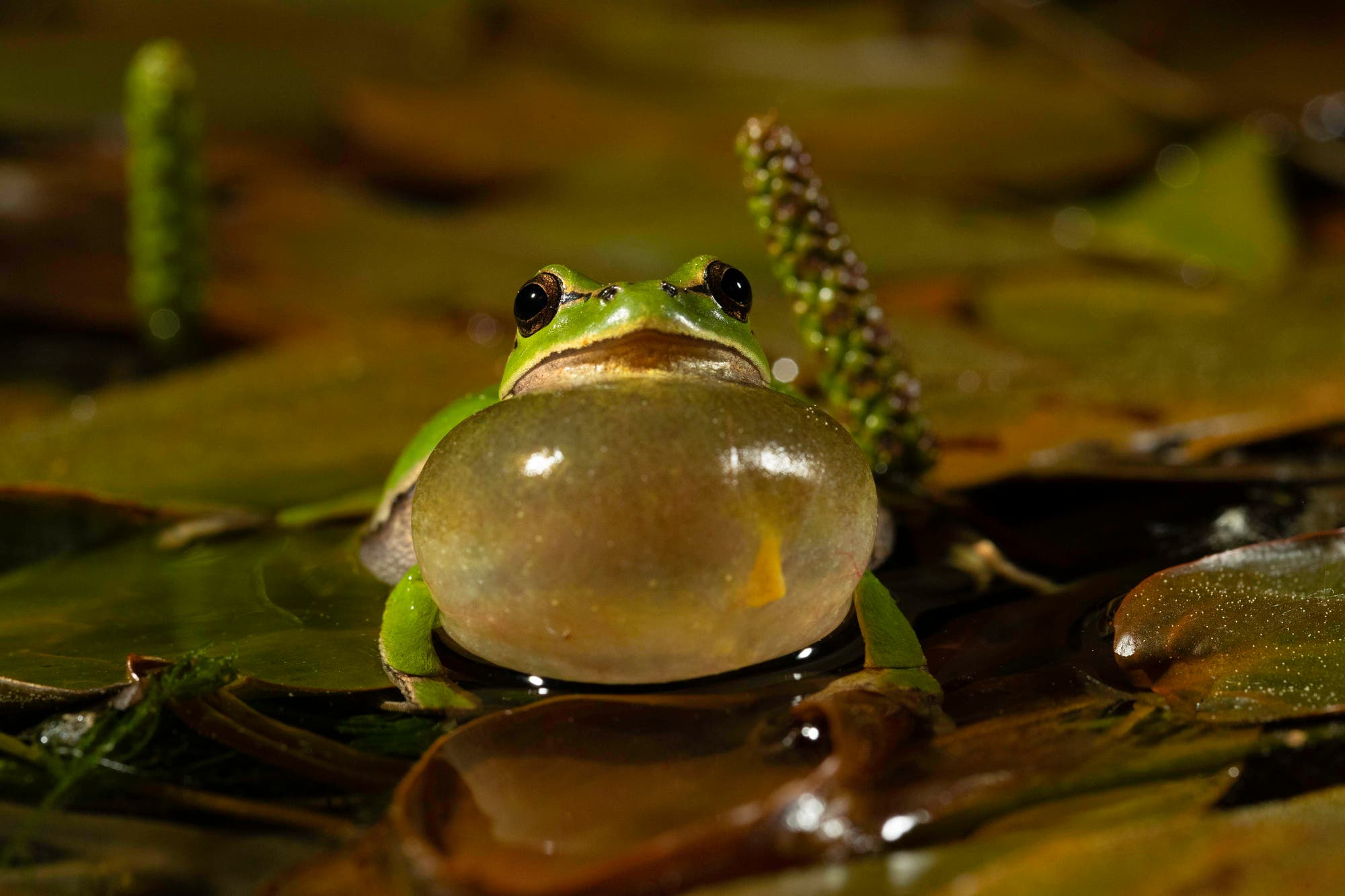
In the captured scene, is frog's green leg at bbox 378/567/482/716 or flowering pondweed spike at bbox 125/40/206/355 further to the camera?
flowering pondweed spike at bbox 125/40/206/355

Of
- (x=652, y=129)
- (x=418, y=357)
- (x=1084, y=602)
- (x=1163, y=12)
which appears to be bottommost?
(x=1084, y=602)

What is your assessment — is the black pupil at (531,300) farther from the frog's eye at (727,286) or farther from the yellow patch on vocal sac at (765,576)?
the yellow patch on vocal sac at (765,576)

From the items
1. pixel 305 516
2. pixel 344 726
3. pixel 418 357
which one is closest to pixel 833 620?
pixel 344 726

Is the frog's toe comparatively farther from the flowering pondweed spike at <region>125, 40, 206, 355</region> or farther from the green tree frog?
the flowering pondweed spike at <region>125, 40, 206, 355</region>

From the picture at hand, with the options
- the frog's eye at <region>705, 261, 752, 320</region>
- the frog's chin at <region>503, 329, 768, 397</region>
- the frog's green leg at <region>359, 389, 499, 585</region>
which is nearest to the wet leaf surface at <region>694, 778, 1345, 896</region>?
the frog's chin at <region>503, 329, 768, 397</region>

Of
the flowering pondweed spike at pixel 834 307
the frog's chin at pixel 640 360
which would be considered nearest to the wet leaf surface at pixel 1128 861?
the frog's chin at pixel 640 360

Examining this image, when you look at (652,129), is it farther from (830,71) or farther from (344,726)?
(344,726)

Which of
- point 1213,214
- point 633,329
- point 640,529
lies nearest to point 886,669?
point 640,529
